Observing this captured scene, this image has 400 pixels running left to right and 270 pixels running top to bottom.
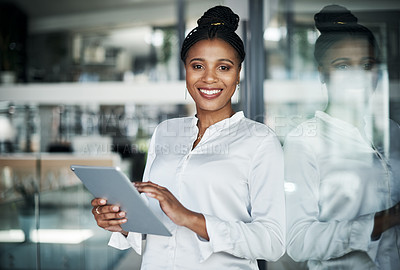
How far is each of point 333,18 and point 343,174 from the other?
69cm

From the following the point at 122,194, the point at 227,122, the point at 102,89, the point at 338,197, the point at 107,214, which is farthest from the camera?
the point at 102,89

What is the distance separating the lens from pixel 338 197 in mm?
1816

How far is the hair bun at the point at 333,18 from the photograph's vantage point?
1802 mm

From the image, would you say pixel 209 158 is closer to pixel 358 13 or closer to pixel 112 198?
pixel 112 198

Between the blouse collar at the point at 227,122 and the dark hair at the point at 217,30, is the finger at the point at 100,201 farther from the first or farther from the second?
the dark hair at the point at 217,30

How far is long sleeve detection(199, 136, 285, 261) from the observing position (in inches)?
53.0

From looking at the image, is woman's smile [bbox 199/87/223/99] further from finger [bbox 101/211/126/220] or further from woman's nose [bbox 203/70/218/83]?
finger [bbox 101/211/126/220]

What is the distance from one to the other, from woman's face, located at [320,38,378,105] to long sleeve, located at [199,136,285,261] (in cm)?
54

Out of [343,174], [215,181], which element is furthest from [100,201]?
[343,174]

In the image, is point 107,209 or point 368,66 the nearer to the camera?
point 107,209

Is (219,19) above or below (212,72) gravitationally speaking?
above

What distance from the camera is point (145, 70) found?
21.7 ft

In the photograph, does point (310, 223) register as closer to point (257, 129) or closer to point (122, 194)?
point (257, 129)

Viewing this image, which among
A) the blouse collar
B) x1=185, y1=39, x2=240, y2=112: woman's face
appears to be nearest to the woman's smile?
x1=185, y1=39, x2=240, y2=112: woman's face
